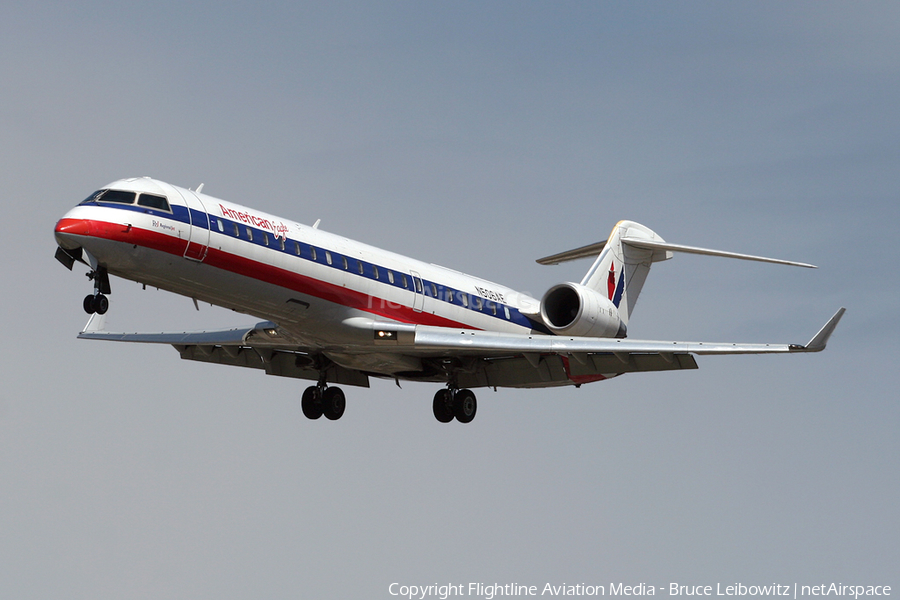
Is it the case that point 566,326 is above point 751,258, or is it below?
below

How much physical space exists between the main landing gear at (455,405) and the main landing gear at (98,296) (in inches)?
330

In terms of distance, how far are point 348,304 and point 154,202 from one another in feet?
13.7

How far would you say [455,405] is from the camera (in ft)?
82.7

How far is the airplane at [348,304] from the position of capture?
1938 cm

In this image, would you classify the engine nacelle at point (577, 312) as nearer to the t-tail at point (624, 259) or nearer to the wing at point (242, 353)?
the t-tail at point (624, 259)

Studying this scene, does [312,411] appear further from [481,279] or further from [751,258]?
[751,258]

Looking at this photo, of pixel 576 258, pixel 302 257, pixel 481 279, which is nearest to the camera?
pixel 302 257

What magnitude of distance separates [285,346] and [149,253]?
5.31 m

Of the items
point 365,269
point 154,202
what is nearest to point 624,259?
point 365,269

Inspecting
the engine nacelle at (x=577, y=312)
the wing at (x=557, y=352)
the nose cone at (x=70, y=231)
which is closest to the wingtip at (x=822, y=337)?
the wing at (x=557, y=352)

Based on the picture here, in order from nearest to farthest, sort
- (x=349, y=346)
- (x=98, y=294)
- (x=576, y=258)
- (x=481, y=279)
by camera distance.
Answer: (x=98, y=294) → (x=349, y=346) → (x=481, y=279) → (x=576, y=258)

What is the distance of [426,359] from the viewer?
24672mm

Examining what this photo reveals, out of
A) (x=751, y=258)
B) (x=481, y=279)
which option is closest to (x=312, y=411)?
(x=481, y=279)

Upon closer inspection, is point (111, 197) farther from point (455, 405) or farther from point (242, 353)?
point (455, 405)
